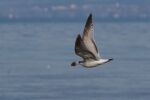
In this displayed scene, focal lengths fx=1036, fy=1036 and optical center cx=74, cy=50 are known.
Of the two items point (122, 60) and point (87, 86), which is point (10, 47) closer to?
point (122, 60)

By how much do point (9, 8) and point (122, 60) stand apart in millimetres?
80855

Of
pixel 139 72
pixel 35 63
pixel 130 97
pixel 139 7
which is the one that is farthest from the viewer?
pixel 139 7

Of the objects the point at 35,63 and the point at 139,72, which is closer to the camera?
the point at 139,72

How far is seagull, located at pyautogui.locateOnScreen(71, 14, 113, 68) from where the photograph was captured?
1806 cm

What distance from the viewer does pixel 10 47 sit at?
38531 millimetres

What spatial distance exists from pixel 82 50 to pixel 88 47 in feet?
0.42

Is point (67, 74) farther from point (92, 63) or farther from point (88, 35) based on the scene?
point (88, 35)

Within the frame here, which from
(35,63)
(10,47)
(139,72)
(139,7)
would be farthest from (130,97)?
(139,7)

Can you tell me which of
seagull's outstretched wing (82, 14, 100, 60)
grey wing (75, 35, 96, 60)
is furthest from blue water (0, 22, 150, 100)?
seagull's outstretched wing (82, 14, 100, 60)

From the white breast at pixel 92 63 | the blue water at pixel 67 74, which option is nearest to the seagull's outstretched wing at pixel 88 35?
the white breast at pixel 92 63

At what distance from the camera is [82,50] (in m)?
18.3

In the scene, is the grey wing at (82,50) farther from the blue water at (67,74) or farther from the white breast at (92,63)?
the blue water at (67,74)

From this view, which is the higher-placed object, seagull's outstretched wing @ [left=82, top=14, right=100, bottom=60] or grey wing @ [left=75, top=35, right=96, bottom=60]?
seagull's outstretched wing @ [left=82, top=14, right=100, bottom=60]

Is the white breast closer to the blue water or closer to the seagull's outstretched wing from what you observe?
the seagull's outstretched wing
